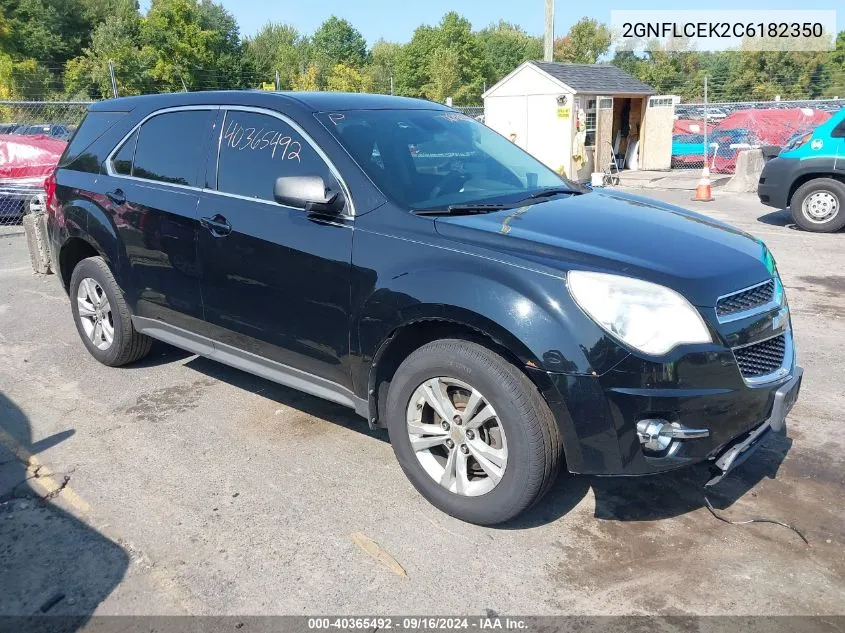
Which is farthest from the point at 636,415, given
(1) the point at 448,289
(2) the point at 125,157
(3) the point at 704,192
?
(3) the point at 704,192

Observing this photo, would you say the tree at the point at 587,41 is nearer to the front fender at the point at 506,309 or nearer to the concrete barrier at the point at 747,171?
the concrete barrier at the point at 747,171

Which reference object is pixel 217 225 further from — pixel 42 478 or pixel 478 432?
pixel 478 432

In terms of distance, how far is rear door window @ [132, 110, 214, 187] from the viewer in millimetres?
4305

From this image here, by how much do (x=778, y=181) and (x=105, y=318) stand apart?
30.6ft

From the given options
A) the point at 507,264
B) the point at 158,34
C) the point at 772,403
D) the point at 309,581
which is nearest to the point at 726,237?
the point at 772,403

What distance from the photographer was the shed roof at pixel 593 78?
57.1 ft

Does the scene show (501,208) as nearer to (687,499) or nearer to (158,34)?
(687,499)

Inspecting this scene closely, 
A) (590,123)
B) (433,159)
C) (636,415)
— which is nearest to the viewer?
(636,415)

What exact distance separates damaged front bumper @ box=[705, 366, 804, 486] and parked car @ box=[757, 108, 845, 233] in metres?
8.27

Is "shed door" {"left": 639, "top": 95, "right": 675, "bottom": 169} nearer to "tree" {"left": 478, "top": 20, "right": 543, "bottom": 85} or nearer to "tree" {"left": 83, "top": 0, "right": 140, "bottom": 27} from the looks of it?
"tree" {"left": 83, "top": 0, "right": 140, "bottom": 27}

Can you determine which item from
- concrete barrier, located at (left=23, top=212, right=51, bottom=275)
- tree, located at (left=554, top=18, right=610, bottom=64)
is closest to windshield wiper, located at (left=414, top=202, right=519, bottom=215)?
concrete barrier, located at (left=23, top=212, right=51, bottom=275)

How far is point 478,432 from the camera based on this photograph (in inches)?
124

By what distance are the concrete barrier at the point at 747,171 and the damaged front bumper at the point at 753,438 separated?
42.5ft

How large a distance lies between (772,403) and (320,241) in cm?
218
